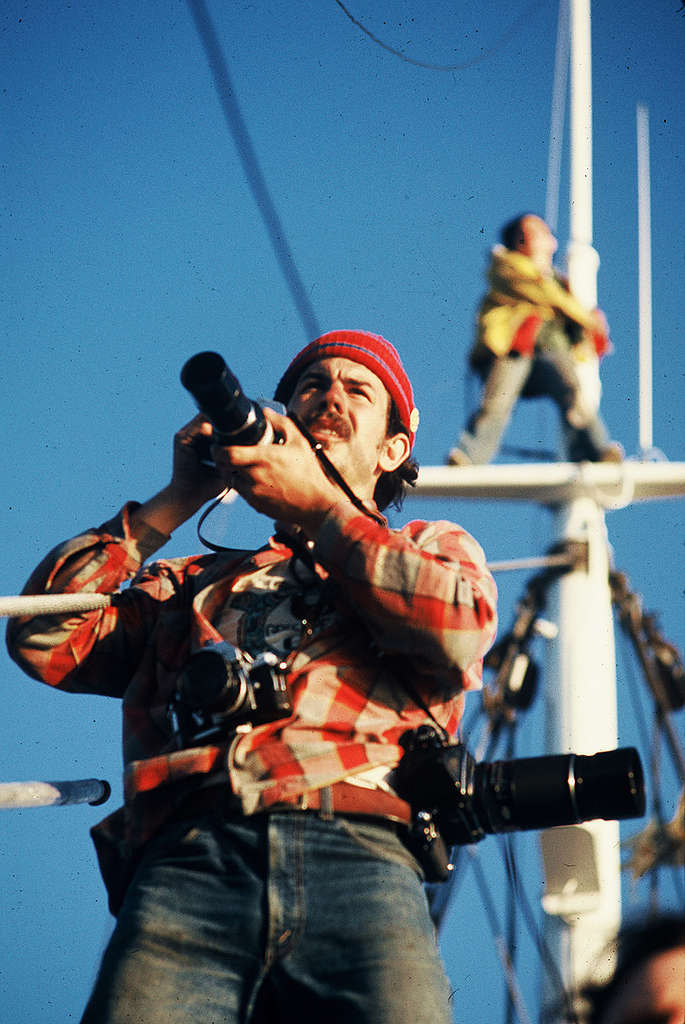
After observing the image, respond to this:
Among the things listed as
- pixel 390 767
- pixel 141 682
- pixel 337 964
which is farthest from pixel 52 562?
pixel 337 964

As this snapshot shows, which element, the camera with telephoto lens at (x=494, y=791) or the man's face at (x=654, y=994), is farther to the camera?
the camera with telephoto lens at (x=494, y=791)

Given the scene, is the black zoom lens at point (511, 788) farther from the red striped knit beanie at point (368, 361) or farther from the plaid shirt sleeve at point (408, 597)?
the red striped knit beanie at point (368, 361)

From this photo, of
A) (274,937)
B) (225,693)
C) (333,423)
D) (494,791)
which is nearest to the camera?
(274,937)

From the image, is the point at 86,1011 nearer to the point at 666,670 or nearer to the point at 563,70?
the point at 666,670

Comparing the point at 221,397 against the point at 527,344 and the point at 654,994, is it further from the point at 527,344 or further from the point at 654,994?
the point at 527,344

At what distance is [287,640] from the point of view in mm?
2158

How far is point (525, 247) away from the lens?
809cm

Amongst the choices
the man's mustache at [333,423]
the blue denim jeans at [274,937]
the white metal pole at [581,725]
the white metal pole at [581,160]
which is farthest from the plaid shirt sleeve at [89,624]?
the white metal pole at [581,160]

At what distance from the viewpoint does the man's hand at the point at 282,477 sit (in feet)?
7.03

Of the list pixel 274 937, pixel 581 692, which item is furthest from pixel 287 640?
pixel 581 692

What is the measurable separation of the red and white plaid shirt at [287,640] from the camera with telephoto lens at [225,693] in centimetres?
3

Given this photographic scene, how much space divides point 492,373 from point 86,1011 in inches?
256

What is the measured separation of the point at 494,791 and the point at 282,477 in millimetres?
573

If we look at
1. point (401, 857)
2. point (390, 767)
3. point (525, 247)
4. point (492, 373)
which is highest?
point (525, 247)
